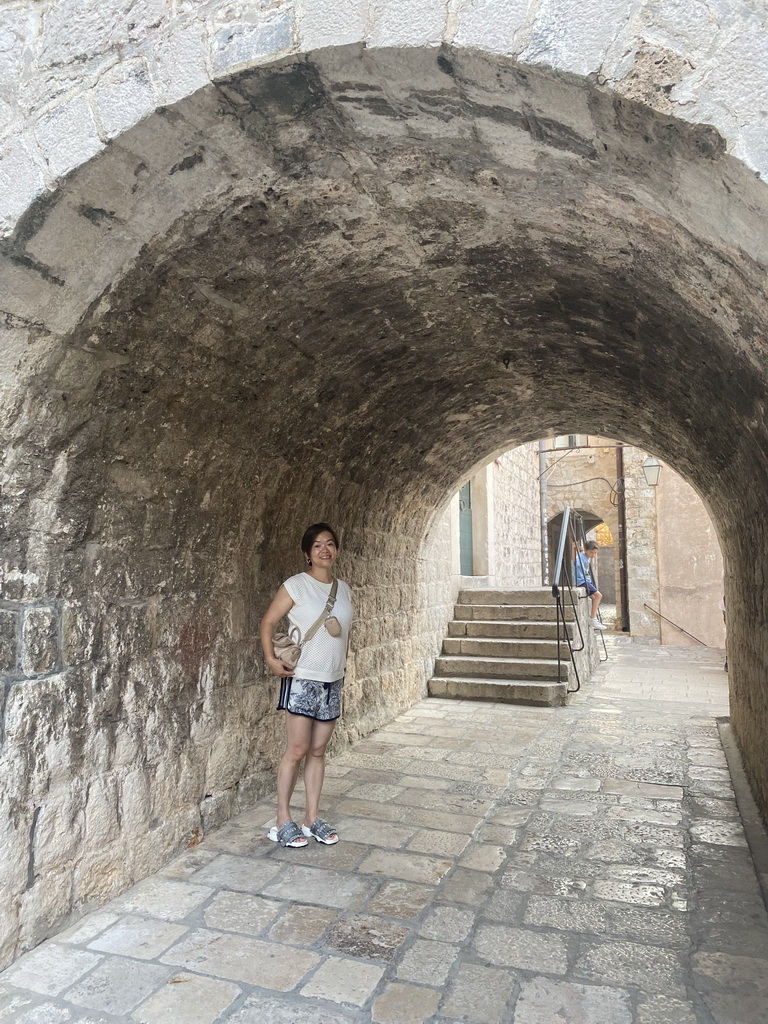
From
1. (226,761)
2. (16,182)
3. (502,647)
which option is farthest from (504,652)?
(16,182)

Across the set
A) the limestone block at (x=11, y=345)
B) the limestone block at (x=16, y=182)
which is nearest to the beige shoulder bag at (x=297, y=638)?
the limestone block at (x=11, y=345)

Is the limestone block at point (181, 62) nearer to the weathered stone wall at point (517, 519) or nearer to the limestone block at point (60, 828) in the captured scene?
the limestone block at point (60, 828)

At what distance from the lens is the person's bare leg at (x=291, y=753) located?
11.0 feet

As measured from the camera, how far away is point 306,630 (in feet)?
11.1

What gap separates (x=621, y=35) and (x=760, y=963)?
2.77m

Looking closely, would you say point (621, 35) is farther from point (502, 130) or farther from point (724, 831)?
point (724, 831)

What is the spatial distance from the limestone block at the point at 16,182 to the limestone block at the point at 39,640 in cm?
129

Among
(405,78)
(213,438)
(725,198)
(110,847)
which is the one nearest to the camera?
(725,198)

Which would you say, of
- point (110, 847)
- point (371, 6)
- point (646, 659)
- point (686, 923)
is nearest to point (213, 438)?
point (110, 847)

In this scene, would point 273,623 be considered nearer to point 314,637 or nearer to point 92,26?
point 314,637

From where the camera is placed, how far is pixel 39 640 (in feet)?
8.31

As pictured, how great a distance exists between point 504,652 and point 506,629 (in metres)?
0.38

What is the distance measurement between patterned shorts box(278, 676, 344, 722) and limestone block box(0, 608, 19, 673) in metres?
1.27

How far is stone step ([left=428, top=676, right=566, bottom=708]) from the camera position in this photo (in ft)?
22.0
